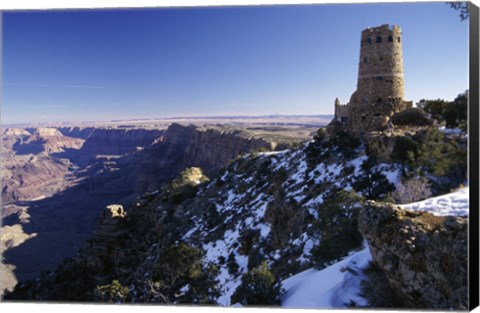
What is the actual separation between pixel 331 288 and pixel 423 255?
1792 mm

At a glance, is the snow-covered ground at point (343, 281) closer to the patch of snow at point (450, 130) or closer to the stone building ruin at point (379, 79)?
the patch of snow at point (450, 130)

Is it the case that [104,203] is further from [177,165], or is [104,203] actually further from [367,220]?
[367,220]

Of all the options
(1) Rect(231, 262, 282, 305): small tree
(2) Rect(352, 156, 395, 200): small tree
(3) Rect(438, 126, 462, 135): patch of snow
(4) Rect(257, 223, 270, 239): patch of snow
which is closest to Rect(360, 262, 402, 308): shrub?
(1) Rect(231, 262, 282, 305): small tree

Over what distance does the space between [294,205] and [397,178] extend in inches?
156

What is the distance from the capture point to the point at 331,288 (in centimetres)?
590

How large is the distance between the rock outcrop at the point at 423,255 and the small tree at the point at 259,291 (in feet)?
8.04

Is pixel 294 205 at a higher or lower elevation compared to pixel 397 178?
lower

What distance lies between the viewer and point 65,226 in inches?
2413

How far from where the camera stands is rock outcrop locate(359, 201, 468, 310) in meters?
4.60

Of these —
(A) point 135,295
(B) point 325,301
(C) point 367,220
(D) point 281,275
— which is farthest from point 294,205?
(C) point 367,220

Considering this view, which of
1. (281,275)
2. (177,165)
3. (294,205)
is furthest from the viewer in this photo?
(177,165)

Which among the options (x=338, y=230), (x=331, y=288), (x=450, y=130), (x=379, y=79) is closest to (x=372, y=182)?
(x=338, y=230)

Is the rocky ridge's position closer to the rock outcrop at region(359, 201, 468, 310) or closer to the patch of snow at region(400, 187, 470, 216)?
the rock outcrop at region(359, 201, 468, 310)

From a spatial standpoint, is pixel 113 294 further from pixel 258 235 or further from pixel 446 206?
pixel 446 206
